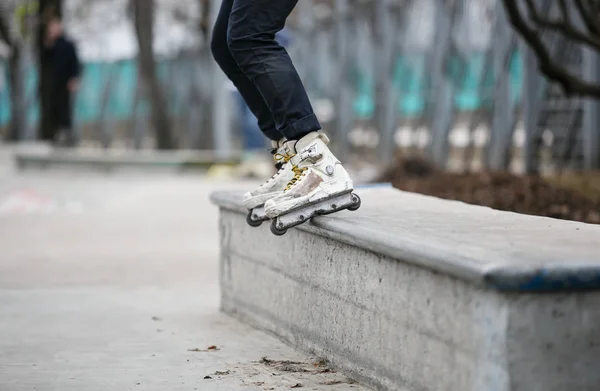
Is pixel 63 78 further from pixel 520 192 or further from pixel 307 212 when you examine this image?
pixel 307 212

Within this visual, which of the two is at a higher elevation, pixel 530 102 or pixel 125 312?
pixel 530 102

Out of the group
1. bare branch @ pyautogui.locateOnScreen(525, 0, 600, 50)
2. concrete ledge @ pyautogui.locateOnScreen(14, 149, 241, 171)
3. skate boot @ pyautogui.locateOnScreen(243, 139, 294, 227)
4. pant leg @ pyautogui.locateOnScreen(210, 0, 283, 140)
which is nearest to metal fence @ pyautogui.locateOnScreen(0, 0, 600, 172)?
concrete ledge @ pyautogui.locateOnScreen(14, 149, 241, 171)

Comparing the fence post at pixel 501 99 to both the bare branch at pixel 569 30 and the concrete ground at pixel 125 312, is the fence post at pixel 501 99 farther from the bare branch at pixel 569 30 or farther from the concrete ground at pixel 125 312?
the bare branch at pixel 569 30

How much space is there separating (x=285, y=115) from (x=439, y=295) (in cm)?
160

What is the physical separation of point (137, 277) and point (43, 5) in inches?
924

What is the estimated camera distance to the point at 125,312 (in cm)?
651

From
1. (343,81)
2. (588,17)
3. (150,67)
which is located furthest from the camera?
(150,67)

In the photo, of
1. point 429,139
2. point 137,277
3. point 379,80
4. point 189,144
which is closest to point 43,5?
point 189,144

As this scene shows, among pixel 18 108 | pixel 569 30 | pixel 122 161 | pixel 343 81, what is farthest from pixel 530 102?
pixel 18 108

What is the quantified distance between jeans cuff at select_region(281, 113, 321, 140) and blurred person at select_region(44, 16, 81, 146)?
17439 millimetres

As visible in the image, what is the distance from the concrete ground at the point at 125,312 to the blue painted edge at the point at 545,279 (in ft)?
4.26

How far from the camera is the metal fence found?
49.0 ft

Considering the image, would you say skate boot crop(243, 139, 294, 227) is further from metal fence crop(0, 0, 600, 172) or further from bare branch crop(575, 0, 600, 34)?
metal fence crop(0, 0, 600, 172)

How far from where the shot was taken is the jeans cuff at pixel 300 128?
16.8 ft
